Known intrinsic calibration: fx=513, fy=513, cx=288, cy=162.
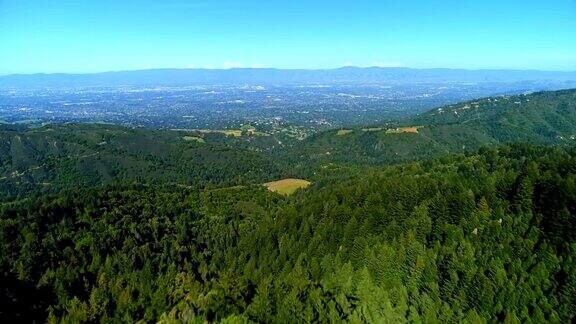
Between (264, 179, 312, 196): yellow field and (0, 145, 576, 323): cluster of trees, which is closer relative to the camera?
(0, 145, 576, 323): cluster of trees

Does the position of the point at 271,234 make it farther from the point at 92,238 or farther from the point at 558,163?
the point at 558,163

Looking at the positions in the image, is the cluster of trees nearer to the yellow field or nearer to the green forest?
the green forest

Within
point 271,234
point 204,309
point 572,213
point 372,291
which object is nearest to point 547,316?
point 372,291

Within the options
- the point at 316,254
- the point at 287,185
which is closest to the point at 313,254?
the point at 316,254

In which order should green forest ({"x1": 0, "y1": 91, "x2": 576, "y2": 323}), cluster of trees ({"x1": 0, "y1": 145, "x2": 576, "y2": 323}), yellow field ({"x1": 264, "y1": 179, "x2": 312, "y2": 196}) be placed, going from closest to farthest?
green forest ({"x1": 0, "y1": 91, "x2": 576, "y2": 323}) < cluster of trees ({"x1": 0, "y1": 145, "x2": 576, "y2": 323}) < yellow field ({"x1": 264, "y1": 179, "x2": 312, "y2": 196})

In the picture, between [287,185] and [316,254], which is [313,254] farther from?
[287,185]

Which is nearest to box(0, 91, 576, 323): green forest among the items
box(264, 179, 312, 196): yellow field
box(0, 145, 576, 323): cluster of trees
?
box(0, 145, 576, 323): cluster of trees
